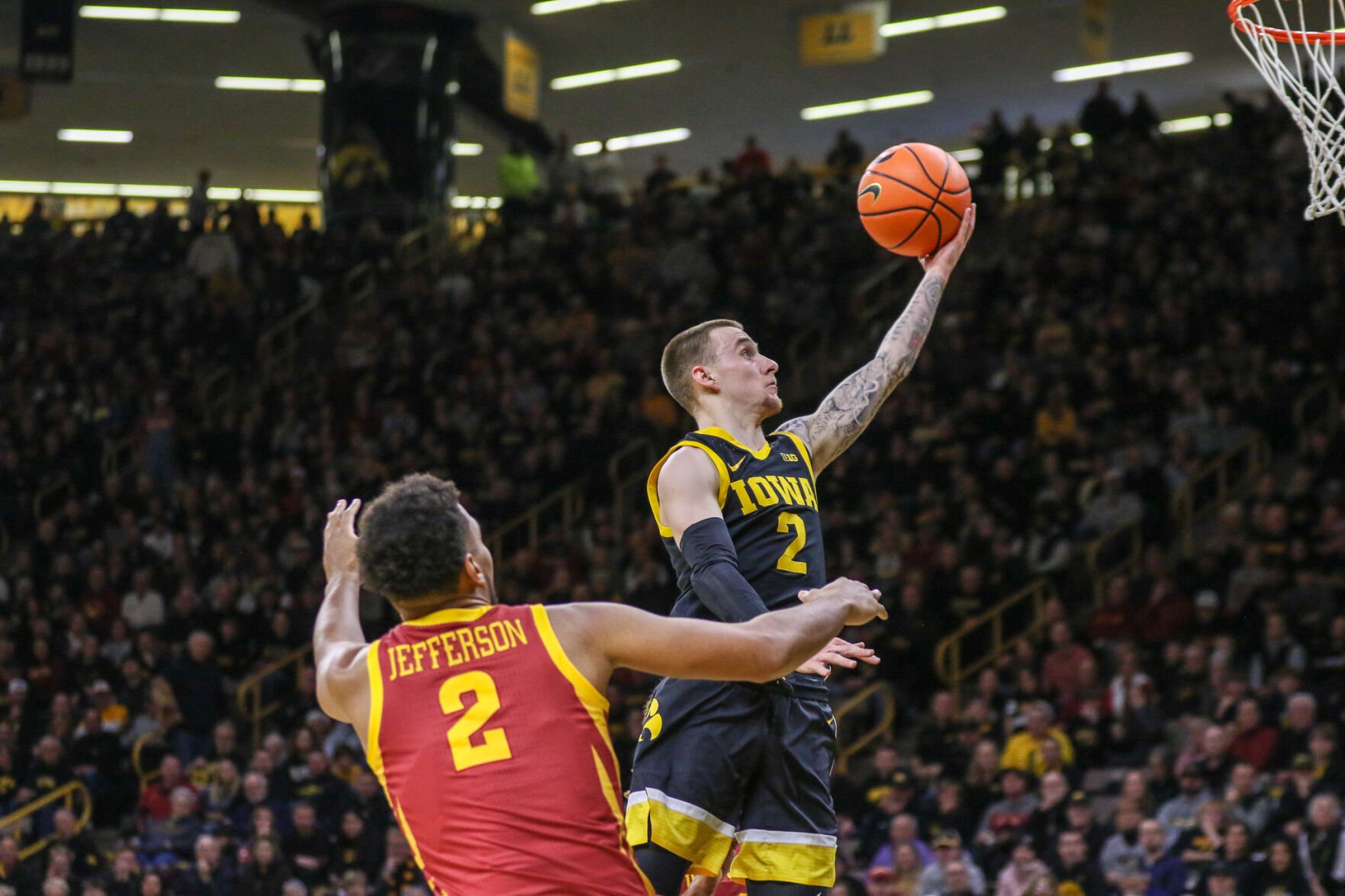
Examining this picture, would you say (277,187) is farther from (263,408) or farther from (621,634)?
(621,634)

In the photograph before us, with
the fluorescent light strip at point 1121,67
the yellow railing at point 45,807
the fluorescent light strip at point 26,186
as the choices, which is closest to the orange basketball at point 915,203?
the yellow railing at point 45,807

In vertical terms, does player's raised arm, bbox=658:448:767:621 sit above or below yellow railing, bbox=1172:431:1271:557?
above

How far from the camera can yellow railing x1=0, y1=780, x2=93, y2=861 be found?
47.5 ft

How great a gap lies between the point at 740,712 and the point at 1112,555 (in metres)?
11.7

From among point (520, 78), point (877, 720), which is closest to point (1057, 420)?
point (877, 720)

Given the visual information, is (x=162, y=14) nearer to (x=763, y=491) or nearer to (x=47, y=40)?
(x=47, y=40)

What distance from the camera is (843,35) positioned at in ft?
66.7

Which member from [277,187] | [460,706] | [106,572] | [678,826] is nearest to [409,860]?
[106,572]

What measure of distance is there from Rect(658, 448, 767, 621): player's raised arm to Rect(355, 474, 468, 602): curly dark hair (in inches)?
46.9

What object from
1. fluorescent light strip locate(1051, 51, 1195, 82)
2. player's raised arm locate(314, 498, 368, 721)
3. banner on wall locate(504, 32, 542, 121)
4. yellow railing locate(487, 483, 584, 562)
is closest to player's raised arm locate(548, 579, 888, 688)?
player's raised arm locate(314, 498, 368, 721)

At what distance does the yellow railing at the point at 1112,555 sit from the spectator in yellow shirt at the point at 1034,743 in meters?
2.82

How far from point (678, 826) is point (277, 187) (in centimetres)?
2880

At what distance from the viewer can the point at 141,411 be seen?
21.5 metres

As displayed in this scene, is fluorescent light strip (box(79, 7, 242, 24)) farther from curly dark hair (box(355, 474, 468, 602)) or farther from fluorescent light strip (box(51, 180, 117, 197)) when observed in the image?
curly dark hair (box(355, 474, 468, 602))
